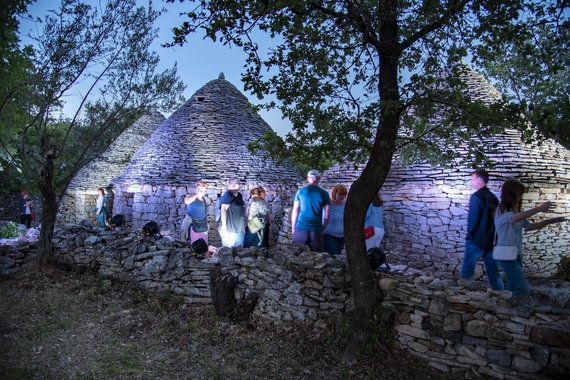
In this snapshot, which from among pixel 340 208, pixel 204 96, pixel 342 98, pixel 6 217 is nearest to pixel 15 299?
pixel 340 208

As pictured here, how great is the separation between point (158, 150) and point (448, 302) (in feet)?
36.0

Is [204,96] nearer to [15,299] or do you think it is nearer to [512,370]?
[15,299]

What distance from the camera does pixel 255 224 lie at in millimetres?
6008

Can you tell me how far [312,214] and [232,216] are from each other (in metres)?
1.66

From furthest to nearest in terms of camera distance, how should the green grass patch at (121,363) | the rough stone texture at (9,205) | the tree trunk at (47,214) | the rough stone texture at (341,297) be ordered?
the rough stone texture at (9,205) → the tree trunk at (47,214) → the green grass patch at (121,363) → the rough stone texture at (341,297)

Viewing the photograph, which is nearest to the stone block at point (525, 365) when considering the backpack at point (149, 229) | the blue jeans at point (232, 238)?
the blue jeans at point (232, 238)

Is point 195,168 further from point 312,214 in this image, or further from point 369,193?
point 369,193

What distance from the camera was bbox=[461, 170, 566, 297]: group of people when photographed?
355cm

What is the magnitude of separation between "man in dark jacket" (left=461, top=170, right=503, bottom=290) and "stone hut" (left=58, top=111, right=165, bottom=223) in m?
15.0

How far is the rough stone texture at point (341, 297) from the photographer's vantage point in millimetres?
3006

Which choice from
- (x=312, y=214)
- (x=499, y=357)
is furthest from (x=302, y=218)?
(x=499, y=357)

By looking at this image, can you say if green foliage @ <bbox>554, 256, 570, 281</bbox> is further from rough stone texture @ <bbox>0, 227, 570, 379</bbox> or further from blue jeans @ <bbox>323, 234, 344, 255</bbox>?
blue jeans @ <bbox>323, 234, 344, 255</bbox>

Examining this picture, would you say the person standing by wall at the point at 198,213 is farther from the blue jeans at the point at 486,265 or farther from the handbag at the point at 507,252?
the handbag at the point at 507,252

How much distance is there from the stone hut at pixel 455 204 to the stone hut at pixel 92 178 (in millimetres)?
12908
